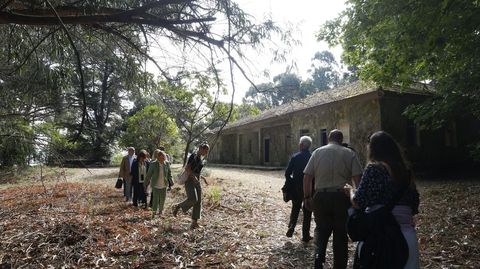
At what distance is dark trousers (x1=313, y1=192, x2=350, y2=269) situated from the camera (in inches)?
158

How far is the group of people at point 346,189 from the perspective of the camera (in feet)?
8.83

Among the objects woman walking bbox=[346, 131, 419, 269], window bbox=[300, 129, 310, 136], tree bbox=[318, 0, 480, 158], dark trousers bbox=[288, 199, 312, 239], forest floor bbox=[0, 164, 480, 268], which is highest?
tree bbox=[318, 0, 480, 158]

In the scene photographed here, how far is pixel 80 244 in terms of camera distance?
16.3 ft

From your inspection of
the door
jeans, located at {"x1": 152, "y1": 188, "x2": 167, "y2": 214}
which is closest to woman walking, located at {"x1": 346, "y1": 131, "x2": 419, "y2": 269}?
jeans, located at {"x1": 152, "y1": 188, "x2": 167, "y2": 214}

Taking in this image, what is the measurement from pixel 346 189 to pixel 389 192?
647 millimetres

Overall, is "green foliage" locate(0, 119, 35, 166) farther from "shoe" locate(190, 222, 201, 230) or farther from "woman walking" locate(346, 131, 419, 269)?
"woman walking" locate(346, 131, 419, 269)

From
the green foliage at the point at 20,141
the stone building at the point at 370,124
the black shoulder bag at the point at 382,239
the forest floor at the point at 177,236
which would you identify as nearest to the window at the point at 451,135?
the stone building at the point at 370,124

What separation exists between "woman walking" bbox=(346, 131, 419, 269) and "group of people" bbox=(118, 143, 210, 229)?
3.58m

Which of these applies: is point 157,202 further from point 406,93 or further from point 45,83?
point 406,93

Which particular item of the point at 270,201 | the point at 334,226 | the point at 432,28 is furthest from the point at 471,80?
the point at 334,226

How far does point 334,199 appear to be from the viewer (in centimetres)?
410

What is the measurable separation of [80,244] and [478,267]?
5.26 metres

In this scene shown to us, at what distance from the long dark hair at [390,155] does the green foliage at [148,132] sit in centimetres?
1663

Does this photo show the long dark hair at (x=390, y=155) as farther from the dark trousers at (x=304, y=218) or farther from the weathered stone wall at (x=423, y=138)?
the weathered stone wall at (x=423, y=138)
